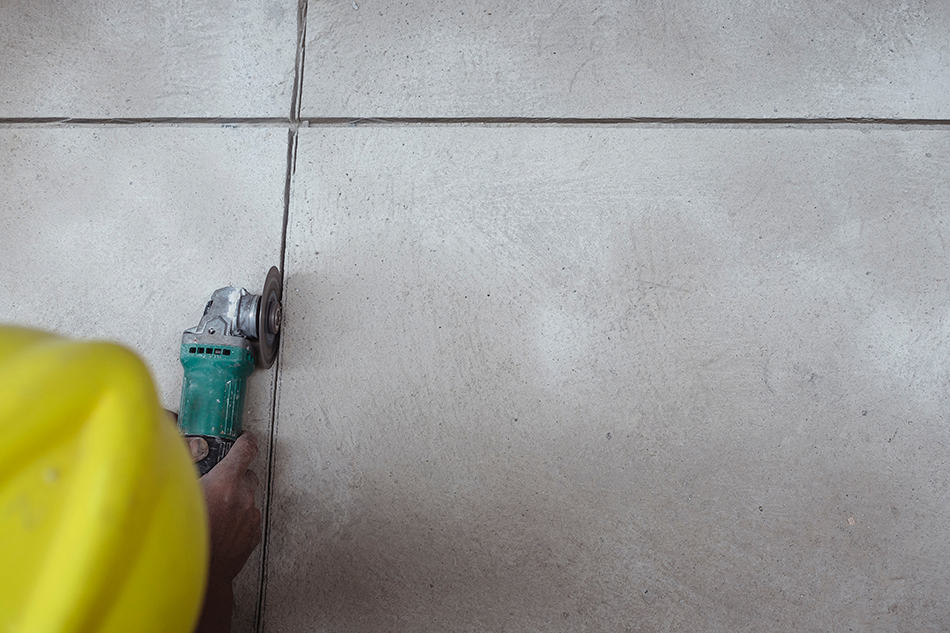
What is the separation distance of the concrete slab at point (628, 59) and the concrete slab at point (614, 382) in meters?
0.09

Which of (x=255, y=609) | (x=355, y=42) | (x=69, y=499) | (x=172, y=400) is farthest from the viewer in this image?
(x=355, y=42)

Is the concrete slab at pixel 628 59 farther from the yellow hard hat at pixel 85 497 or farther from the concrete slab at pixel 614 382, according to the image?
the yellow hard hat at pixel 85 497

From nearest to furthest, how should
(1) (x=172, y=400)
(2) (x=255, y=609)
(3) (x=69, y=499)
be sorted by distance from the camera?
(3) (x=69, y=499) < (2) (x=255, y=609) < (1) (x=172, y=400)

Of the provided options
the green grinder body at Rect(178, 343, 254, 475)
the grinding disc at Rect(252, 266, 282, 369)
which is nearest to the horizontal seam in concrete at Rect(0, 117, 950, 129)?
the grinding disc at Rect(252, 266, 282, 369)

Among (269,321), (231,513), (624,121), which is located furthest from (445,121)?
(231,513)

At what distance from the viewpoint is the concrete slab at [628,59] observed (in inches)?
75.5

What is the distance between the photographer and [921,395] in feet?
5.85

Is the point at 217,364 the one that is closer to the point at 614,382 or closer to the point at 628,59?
the point at 614,382

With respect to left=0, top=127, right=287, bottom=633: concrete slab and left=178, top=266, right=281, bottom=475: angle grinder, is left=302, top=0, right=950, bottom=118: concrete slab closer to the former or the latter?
left=0, top=127, right=287, bottom=633: concrete slab

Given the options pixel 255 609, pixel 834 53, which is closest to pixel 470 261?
pixel 255 609

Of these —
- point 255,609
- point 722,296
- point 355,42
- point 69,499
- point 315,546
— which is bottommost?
point 255,609

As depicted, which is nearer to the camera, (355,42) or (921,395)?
(921,395)

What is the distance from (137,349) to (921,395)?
2.06 m

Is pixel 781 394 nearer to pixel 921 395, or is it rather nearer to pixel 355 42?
pixel 921 395
